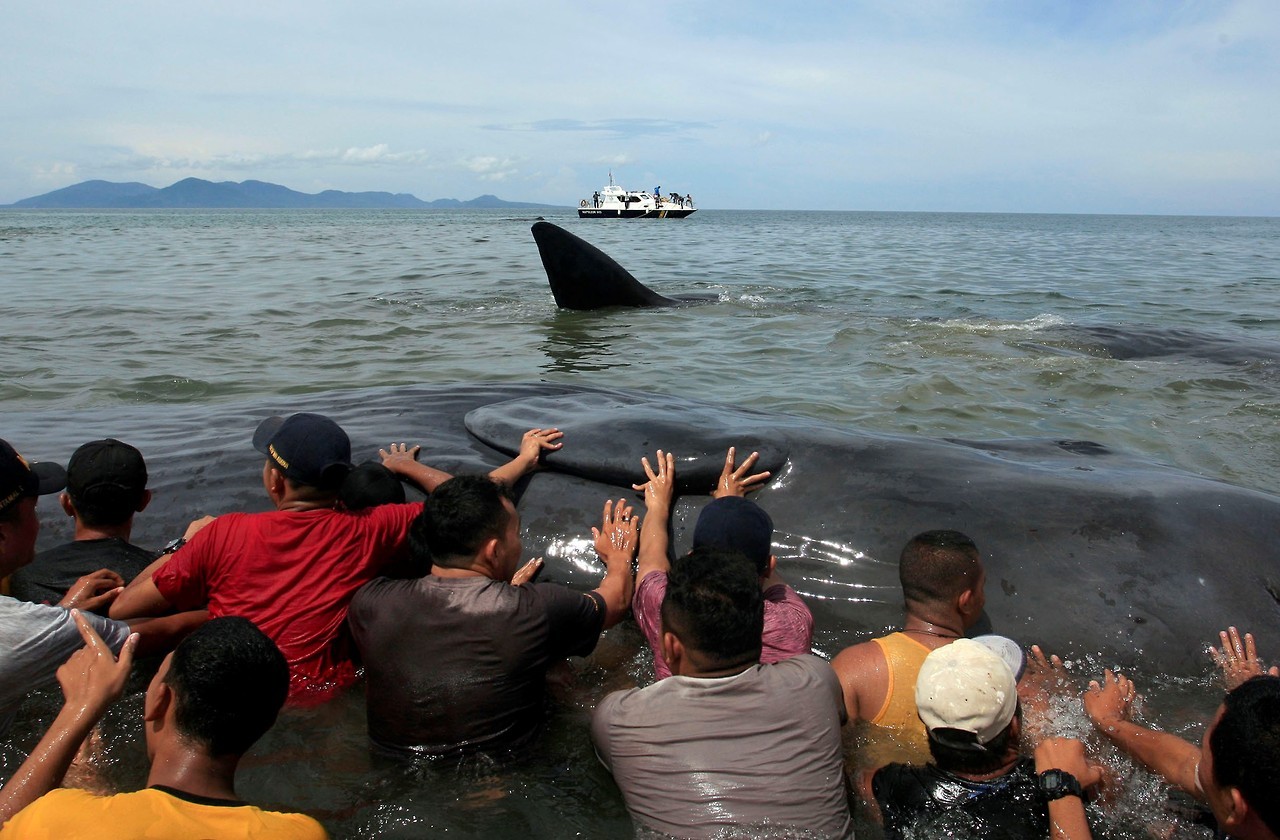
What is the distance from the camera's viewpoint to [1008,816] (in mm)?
2699

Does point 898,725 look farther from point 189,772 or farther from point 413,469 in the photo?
point 413,469

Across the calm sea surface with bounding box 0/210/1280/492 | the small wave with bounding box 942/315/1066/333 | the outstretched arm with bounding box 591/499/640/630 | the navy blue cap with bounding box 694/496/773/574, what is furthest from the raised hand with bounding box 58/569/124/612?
the small wave with bounding box 942/315/1066/333

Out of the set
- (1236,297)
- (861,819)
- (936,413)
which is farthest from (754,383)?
(1236,297)

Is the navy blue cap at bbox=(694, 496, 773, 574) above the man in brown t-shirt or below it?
above

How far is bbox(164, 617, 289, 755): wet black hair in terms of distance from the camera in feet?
7.73

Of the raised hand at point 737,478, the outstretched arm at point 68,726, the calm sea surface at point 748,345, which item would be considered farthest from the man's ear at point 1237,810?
the calm sea surface at point 748,345

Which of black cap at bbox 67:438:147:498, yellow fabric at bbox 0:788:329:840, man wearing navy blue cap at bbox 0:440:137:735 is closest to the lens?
yellow fabric at bbox 0:788:329:840

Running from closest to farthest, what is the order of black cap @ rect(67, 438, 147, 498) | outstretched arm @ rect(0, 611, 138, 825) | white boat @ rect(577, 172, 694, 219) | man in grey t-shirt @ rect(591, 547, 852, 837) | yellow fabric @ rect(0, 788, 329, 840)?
1. yellow fabric @ rect(0, 788, 329, 840)
2. outstretched arm @ rect(0, 611, 138, 825)
3. man in grey t-shirt @ rect(591, 547, 852, 837)
4. black cap @ rect(67, 438, 147, 498)
5. white boat @ rect(577, 172, 694, 219)

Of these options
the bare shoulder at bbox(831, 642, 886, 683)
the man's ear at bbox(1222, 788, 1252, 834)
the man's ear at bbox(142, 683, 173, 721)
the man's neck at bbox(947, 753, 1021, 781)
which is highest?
the man's ear at bbox(142, 683, 173, 721)

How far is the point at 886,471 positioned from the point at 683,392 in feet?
16.8

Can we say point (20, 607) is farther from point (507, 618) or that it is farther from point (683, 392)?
point (683, 392)

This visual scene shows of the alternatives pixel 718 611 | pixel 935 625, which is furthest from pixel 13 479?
pixel 935 625

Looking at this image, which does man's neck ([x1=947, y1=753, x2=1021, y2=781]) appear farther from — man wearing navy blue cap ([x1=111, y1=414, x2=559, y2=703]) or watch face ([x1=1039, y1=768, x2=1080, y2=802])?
man wearing navy blue cap ([x1=111, y1=414, x2=559, y2=703])

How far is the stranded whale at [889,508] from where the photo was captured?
3812mm
